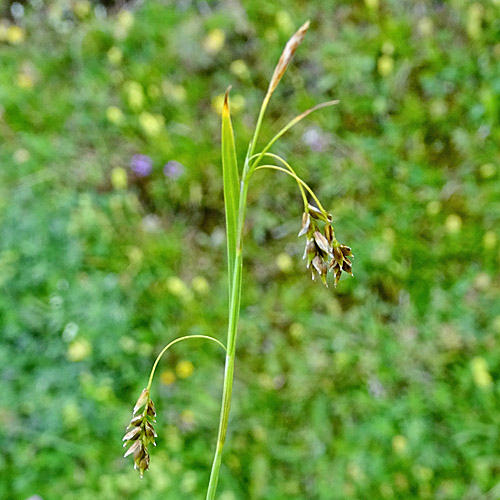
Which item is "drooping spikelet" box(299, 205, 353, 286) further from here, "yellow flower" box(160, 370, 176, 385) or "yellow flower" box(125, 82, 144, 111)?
"yellow flower" box(125, 82, 144, 111)

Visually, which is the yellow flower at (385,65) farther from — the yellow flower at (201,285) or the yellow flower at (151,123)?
the yellow flower at (201,285)

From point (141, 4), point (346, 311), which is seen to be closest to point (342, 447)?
point (346, 311)

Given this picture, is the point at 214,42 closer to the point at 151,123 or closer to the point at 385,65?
the point at 151,123

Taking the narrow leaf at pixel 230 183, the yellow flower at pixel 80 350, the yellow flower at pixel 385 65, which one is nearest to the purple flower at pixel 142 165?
the yellow flower at pixel 80 350

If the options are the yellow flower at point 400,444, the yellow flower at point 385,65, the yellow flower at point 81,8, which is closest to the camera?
the yellow flower at point 400,444

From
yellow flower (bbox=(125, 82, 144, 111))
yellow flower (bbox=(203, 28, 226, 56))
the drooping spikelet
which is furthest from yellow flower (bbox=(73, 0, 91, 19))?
the drooping spikelet

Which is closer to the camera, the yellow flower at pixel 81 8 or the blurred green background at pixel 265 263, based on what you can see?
the blurred green background at pixel 265 263

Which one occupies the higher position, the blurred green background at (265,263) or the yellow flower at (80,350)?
the blurred green background at (265,263)

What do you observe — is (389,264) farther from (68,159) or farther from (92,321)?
(68,159)

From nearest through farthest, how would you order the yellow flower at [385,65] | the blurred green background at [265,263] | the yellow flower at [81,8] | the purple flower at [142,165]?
the blurred green background at [265,263] < the yellow flower at [385,65] < the purple flower at [142,165] < the yellow flower at [81,8]
